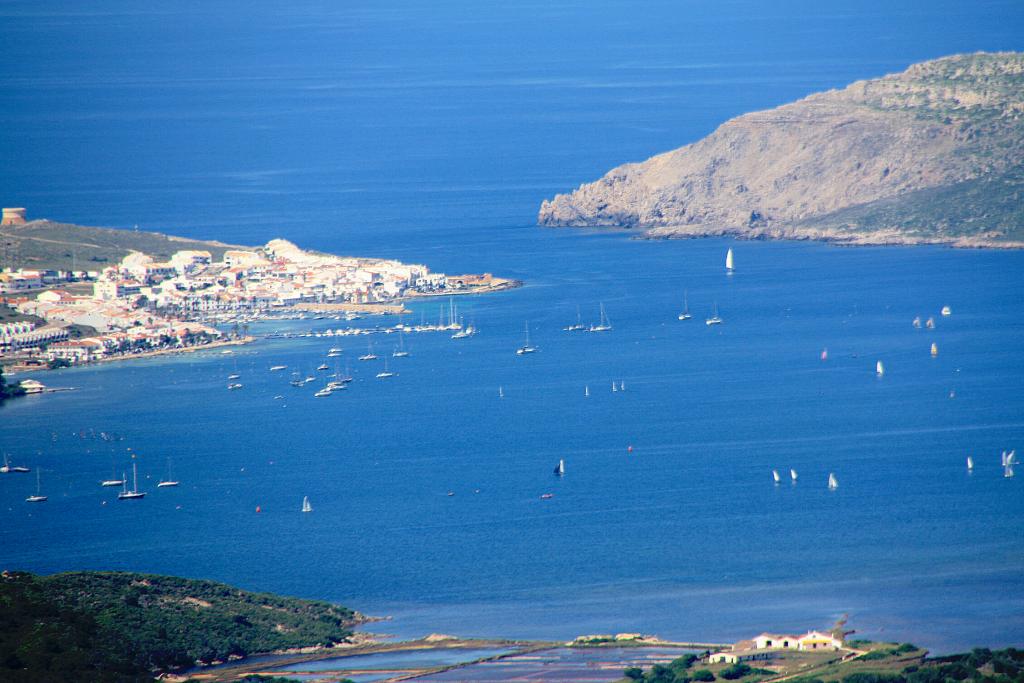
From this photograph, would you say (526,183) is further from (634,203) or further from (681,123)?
(681,123)

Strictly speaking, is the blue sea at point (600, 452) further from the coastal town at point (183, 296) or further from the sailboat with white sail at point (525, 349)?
the coastal town at point (183, 296)

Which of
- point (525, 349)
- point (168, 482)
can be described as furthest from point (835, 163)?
point (168, 482)

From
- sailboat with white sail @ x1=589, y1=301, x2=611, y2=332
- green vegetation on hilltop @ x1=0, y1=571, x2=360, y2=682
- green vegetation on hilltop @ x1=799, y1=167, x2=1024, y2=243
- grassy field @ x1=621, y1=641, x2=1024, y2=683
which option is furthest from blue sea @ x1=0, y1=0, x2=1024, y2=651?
green vegetation on hilltop @ x1=799, y1=167, x2=1024, y2=243

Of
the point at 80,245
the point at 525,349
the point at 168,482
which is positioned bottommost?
the point at 168,482

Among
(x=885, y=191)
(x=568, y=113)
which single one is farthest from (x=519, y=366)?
(x=568, y=113)

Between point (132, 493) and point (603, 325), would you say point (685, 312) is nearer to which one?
point (603, 325)

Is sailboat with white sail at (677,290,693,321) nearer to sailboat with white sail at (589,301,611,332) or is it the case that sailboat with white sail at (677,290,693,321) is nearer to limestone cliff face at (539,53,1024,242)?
sailboat with white sail at (589,301,611,332)

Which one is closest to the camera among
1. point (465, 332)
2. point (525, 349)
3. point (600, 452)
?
point (600, 452)
